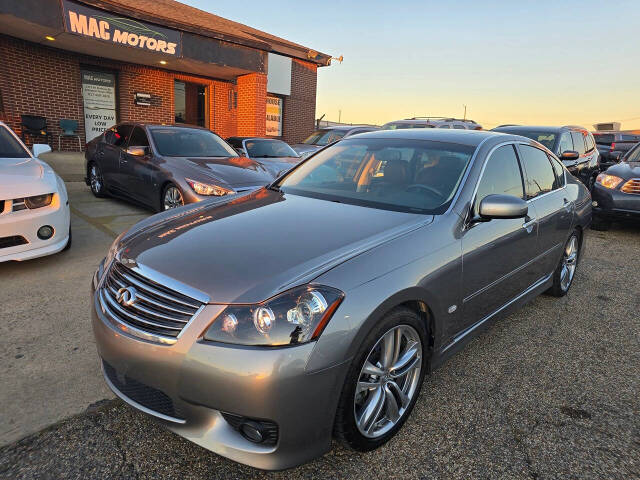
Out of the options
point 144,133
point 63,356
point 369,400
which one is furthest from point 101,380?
point 144,133

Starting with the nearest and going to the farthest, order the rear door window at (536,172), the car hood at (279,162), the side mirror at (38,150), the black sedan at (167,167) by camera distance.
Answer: the rear door window at (536,172) → the side mirror at (38,150) → the black sedan at (167,167) → the car hood at (279,162)

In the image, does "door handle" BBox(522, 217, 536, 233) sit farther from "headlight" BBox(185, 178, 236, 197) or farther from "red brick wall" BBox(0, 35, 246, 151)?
"red brick wall" BBox(0, 35, 246, 151)

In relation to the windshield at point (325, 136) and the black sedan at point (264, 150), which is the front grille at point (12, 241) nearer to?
the black sedan at point (264, 150)

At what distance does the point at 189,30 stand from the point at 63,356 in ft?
34.1

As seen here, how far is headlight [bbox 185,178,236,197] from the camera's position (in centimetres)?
559

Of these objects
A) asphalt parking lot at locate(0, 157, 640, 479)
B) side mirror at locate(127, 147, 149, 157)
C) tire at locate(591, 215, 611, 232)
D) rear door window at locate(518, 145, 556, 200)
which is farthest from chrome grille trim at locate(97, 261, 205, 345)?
tire at locate(591, 215, 611, 232)

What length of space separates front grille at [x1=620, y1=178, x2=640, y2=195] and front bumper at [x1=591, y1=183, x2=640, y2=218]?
6 centimetres

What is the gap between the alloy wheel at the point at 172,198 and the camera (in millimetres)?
5923

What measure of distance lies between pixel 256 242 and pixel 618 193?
7.28m

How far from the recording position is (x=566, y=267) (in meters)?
4.31

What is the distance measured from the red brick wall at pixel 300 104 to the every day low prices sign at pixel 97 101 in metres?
6.69

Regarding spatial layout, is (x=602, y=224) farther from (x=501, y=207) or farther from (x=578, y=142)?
(x=501, y=207)

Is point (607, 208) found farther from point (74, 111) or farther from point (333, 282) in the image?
point (74, 111)

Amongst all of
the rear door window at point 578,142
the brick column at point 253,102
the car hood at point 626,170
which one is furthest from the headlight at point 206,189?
the brick column at point 253,102
